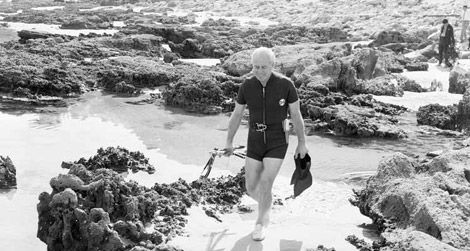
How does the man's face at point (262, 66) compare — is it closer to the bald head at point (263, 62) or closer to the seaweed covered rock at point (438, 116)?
the bald head at point (263, 62)

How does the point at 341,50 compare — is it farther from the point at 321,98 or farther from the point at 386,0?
the point at 386,0

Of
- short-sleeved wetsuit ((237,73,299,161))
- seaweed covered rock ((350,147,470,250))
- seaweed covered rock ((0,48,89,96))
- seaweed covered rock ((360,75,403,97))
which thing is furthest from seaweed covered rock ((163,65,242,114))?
short-sleeved wetsuit ((237,73,299,161))

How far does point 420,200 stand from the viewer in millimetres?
5508

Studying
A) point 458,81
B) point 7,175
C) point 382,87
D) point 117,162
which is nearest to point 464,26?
point 458,81

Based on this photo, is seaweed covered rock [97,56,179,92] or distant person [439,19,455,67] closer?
seaweed covered rock [97,56,179,92]

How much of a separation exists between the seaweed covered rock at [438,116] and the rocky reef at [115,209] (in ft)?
17.4

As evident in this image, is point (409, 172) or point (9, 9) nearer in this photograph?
point (409, 172)

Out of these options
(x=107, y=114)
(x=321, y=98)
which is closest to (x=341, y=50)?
(x=321, y=98)

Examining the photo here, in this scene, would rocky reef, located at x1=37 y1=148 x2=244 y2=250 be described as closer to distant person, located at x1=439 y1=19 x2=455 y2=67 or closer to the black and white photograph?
the black and white photograph

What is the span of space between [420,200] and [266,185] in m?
1.38

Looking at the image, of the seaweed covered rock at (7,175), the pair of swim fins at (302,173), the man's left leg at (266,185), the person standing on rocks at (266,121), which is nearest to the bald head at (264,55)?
the person standing on rocks at (266,121)

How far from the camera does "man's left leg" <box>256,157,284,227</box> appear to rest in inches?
219

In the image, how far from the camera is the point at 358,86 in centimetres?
1377

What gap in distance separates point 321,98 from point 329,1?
A: 24.3 metres
